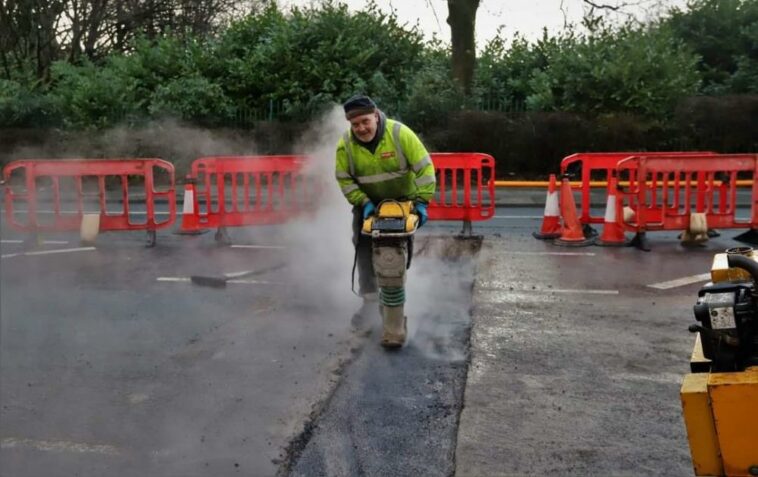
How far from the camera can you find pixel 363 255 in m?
6.66

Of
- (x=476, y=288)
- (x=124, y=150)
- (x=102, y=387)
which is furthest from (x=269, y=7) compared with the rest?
(x=102, y=387)

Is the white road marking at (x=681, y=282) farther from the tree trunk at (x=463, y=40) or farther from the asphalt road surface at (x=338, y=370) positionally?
the tree trunk at (x=463, y=40)

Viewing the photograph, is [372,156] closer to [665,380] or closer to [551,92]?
[665,380]

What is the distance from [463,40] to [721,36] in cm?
662

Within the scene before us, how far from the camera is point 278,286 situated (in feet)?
25.7

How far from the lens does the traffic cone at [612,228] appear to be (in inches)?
387

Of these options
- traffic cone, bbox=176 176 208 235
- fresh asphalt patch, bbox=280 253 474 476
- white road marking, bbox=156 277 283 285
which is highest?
traffic cone, bbox=176 176 208 235

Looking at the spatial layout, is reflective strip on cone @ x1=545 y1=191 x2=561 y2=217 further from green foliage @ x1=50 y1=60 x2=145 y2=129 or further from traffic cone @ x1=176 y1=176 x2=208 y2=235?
green foliage @ x1=50 y1=60 x2=145 y2=129

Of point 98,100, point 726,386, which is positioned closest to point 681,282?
point 726,386

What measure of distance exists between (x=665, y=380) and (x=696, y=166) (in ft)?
17.2

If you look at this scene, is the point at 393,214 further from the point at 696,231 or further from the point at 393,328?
the point at 696,231

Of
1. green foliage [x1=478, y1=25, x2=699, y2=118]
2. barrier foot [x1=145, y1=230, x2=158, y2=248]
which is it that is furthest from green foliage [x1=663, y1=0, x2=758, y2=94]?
barrier foot [x1=145, y1=230, x2=158, y2=248]

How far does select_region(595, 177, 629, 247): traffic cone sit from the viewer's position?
982 cm

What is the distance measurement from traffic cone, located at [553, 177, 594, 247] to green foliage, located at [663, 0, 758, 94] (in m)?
12.2
